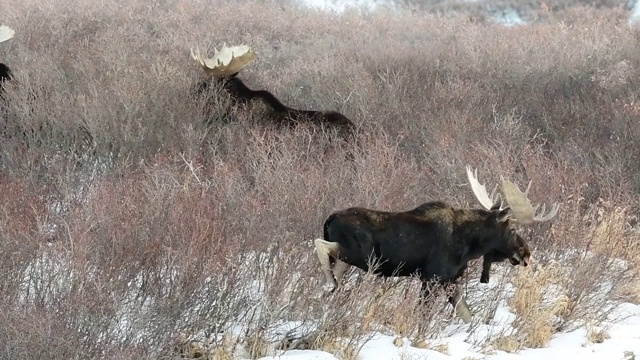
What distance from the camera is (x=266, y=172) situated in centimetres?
725

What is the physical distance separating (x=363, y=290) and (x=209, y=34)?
10.6m

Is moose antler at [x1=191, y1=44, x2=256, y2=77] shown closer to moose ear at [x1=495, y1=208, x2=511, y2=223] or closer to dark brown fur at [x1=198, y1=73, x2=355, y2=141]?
dark brown fur at [x1=198, y1=73, x2=355, y2=141]

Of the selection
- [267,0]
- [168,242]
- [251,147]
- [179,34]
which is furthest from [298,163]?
[267,0]

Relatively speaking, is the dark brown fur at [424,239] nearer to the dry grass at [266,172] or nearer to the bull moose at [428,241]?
the bull moose at [428,241]

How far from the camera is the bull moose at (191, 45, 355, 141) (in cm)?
889

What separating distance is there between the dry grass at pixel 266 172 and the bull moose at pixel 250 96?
0.87 feet

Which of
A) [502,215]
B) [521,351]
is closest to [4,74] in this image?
[502,215]

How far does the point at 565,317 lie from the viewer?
5930 millimetres

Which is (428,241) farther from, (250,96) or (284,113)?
(250,96)

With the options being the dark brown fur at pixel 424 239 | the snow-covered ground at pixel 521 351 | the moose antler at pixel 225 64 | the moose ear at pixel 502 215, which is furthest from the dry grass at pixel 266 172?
the moose ear at pixel 502 215

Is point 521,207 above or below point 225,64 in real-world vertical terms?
above

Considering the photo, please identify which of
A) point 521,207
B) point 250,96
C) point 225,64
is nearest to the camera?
point 521,207

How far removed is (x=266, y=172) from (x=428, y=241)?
8.27ft

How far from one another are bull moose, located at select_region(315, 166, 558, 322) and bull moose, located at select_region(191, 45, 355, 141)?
139 inches
